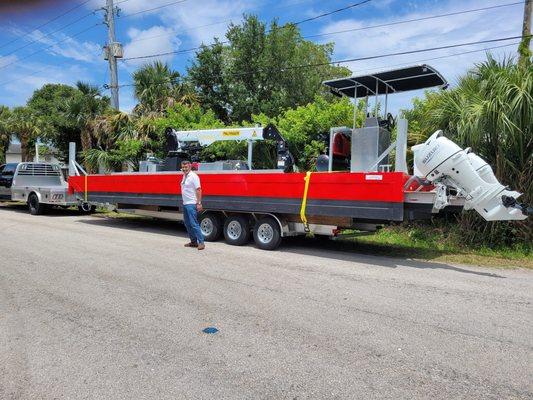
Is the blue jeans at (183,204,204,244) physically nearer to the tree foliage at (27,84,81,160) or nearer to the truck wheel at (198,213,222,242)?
the truck wheel at (198,213,222,242)

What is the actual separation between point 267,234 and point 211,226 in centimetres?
161

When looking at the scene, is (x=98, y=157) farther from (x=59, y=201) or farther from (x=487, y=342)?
(x=487, y=342)

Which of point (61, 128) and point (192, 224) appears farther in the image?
point (61, 128)

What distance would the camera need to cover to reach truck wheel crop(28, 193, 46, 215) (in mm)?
17156

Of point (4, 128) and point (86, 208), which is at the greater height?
point (4, 128)

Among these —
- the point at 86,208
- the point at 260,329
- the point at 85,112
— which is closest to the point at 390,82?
the point at 260,329

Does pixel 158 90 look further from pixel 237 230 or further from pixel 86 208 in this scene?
pixel 237 230

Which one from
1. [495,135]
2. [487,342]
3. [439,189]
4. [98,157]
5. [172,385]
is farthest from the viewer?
[98,157]

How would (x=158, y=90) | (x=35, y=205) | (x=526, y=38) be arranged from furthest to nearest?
1. (x=158, y=90)
2. (x=35, y=205)
3. (x=526, y=38)

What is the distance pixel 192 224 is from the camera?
977cm

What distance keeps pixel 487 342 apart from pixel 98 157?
64.6 feet

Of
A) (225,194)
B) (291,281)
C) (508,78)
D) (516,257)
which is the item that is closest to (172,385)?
(291,281)

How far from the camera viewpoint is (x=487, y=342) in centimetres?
461

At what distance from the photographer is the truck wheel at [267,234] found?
974cm
